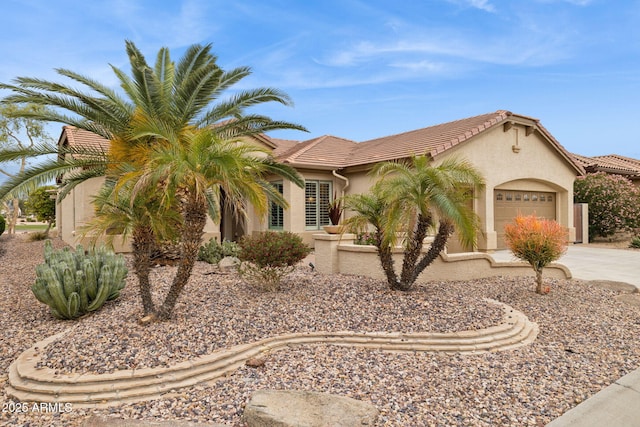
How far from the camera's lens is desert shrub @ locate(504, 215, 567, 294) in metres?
8.23

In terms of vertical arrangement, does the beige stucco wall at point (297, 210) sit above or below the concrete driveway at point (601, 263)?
above

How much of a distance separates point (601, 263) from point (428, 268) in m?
8.07

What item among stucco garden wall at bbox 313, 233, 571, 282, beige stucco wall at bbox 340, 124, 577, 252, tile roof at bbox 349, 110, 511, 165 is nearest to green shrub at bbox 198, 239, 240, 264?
stucco garden wall at bbox 313, 233, 571, 282

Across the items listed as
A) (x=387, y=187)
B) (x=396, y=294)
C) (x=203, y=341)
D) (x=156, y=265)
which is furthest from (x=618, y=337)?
(x=156, y=265)

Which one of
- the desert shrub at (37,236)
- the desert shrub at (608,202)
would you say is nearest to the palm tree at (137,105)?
the desert shrub at (37,236)

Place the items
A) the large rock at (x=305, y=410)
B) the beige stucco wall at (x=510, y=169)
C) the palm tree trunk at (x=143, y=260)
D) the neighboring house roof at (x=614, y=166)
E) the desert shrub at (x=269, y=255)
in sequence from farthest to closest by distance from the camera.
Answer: the neighboring house roof at (x=614, y=166) → the beige stucco wall at (x=510, y=169) → the desert shrub at (x=269, y=255) → the palm tree trunk at (x=143, y=260) → the large rock at (x=305, y=410)

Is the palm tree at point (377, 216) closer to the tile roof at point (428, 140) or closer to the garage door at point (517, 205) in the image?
the tile roof at point (428, 140)

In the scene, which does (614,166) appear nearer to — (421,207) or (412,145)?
(412,145)

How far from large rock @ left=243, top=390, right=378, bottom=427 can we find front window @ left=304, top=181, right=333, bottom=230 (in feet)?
41.9

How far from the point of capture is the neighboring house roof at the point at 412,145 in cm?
1497

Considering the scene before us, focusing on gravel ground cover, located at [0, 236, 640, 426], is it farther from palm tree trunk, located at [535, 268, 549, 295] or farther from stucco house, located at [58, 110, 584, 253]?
stucco house, located at [58, 110, 584, 253]

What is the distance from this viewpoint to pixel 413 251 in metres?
7.65

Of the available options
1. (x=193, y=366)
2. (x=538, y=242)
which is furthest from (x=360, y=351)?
(x=538, y=242)

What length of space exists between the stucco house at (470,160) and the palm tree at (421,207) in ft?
22.2
